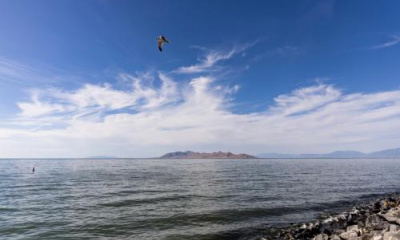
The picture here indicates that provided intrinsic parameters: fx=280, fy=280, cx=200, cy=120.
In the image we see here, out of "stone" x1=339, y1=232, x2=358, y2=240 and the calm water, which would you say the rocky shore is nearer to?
"stone" x1=339, y1=232, x2=358, y2=240

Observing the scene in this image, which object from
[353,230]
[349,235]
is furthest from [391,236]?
[353,230]

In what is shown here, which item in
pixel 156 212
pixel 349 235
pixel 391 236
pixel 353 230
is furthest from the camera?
pixel 156 212

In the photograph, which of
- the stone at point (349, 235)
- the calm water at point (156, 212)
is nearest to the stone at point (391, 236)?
the stone at point (349, 235)

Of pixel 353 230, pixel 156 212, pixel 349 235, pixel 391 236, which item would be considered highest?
pixel 391 236

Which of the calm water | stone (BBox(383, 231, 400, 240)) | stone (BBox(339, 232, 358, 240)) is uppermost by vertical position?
stone (BBox(383, 231, 400, 240))

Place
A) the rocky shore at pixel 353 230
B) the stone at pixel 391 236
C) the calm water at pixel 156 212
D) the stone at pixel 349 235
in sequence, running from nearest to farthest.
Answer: the stone at pixel 391 236 → the rocky shore at pixel 353 230 → the stone at pixel 349 235 → the calm water at pixel 156 212

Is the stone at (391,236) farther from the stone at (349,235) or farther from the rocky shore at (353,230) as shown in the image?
the stone at (349,235)

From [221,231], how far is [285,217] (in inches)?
292

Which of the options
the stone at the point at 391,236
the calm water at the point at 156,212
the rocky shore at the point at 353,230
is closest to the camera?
the stone at the point at 391,236

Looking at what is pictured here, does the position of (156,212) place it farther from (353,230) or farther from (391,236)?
(391,236)

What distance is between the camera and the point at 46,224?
24094 millimetres

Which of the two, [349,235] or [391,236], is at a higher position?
[391,236]

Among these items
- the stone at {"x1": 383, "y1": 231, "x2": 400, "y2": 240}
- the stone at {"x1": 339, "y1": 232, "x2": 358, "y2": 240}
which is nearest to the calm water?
the stone at {"x1": 339, "y1": 232, "x2": 358, "y2": 240}

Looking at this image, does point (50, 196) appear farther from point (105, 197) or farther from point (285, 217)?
point (285, 217)
